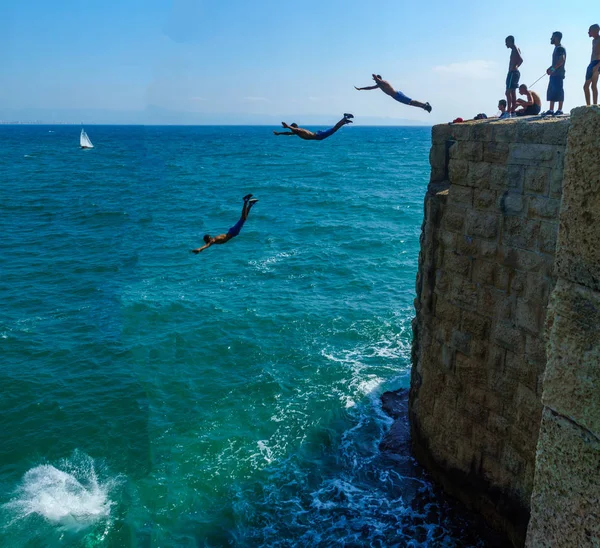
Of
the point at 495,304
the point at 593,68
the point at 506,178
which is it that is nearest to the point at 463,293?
the point at 495,304

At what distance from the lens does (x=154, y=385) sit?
15.9 meters

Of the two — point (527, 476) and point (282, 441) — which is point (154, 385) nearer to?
point (282, 441)

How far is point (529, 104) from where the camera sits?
9.38 meters

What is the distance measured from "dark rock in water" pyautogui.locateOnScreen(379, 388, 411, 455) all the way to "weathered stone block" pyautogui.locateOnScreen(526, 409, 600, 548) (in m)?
9.79

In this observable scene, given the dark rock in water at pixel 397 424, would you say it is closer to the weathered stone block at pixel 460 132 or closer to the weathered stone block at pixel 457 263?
the weathered stone block at pixel 457 263

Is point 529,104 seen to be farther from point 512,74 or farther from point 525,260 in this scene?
point 525,260

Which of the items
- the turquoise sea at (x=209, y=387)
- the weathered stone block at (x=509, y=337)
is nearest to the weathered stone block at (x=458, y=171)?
the weathered stone block at (x=509, y=337)

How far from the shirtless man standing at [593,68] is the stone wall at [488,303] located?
2.50m

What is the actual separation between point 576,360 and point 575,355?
21mm

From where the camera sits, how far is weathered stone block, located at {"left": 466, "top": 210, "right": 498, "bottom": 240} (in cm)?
834

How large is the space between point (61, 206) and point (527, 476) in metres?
41.4

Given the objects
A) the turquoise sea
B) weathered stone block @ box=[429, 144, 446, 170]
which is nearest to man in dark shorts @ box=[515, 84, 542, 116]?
weathered stone block @ box=[429, 144, 446, 170]

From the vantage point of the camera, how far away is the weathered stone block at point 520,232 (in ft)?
25.3

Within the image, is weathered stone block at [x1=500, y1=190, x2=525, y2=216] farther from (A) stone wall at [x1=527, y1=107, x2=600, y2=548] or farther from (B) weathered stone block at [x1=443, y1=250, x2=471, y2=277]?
(A) stone wall at [x1=527, y1=107, x2=600, y2=548]
